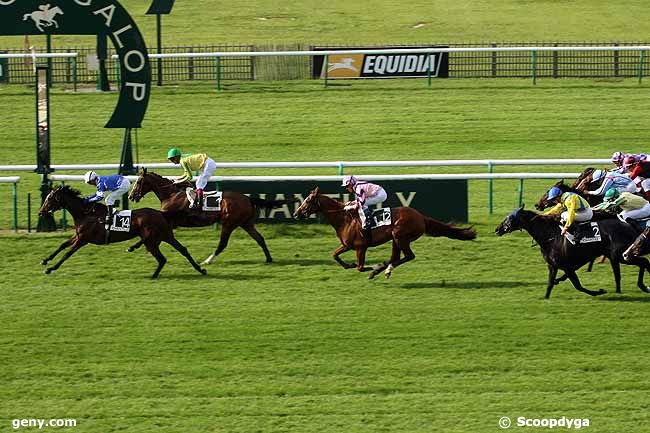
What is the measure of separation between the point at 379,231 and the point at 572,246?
7.89 ft

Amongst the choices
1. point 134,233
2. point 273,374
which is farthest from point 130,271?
point 273,374

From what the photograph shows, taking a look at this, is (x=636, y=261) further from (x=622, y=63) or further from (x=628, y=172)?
(x=622, y=63)

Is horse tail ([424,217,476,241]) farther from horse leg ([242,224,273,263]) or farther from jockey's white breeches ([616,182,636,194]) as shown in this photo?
horse leg ([242,224,273,263])

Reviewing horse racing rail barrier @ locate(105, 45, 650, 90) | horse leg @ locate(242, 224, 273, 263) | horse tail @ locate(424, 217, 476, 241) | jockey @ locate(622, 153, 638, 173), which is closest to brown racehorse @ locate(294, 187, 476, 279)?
horse tail @ locate(424, 217, 476, 241)

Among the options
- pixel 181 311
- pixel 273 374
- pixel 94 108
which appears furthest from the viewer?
pixel 94 108

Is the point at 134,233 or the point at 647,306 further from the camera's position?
the point at 134,233

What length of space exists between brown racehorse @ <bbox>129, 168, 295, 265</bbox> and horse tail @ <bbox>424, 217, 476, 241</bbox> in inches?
77.8

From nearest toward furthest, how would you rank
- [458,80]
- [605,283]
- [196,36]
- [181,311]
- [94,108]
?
[181,311], [605,283], [94,108], [458,80], [196,36]

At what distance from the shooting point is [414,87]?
91.5ft

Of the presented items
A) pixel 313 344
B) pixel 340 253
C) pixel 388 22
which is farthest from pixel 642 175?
pixel 388 22

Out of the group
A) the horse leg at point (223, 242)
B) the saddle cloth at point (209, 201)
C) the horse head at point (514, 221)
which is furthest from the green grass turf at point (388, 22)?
the horse head at point (514, 221)

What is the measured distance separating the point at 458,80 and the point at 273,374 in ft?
53.7

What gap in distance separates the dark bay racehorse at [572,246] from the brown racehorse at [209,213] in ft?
11.4

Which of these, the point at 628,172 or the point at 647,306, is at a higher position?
the point at 628,172
